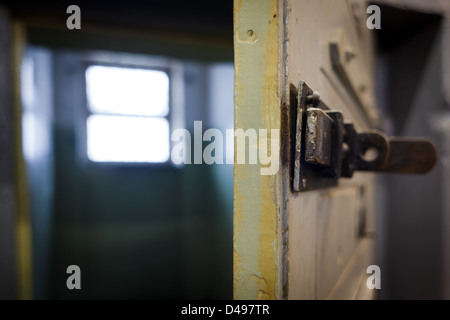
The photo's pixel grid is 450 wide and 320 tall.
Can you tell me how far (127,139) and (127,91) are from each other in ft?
1.29

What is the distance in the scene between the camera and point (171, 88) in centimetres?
233

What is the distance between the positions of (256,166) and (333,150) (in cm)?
15

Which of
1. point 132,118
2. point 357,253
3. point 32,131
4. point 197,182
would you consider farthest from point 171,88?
point 357,253

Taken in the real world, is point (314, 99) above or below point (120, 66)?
below

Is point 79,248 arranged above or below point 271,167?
below

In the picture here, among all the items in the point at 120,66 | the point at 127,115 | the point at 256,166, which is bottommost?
the point at 256,166

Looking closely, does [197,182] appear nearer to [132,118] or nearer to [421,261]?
[132,118]

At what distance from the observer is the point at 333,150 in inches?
15.6

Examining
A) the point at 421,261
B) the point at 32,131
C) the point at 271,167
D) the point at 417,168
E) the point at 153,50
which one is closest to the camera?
the point at 271,167

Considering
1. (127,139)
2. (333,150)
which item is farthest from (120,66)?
(333,150)

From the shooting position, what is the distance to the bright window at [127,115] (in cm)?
218

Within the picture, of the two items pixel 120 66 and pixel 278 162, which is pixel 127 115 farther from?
pixel 278 162

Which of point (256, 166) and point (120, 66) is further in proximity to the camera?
point (120, 66)
